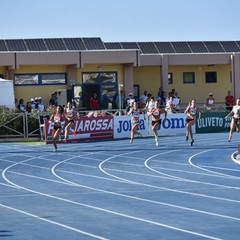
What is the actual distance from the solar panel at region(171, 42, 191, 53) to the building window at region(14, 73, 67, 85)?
7792 millimetres

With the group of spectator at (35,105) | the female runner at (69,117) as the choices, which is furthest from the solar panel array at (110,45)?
the female runner at (69,117)

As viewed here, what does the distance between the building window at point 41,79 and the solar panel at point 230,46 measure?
11.4 m

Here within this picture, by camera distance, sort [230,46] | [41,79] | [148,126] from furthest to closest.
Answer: [230,46]
[41,79]
[148,126]

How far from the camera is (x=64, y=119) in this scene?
121 ft

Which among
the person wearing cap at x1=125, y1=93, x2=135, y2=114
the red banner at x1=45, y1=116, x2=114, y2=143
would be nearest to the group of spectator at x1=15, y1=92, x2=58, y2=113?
the red banner at x1=45, y1=116, x2=114, y2=143

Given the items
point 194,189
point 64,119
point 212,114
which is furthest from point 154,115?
point 194,189

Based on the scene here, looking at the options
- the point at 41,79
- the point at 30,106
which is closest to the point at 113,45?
the point at 41,79

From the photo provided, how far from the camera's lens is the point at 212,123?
42.2m

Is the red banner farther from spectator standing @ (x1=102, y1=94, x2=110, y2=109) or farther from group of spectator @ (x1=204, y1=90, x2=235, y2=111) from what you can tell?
spectator standing @ (x1=102, y1=94, x2=110, y2=109)

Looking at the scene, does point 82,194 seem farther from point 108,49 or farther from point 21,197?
point 108,49

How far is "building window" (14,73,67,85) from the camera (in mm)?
47094

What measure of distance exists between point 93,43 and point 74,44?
51.2 inches

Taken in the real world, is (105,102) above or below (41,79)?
below

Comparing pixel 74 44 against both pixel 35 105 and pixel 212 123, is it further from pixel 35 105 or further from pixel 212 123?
pixel 212 123
